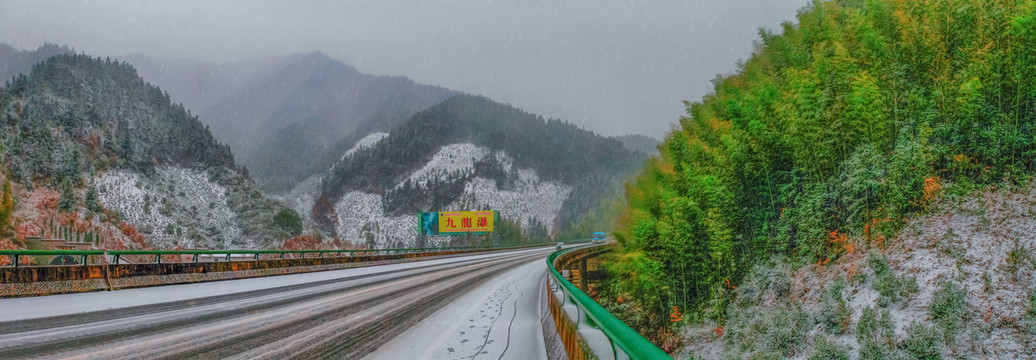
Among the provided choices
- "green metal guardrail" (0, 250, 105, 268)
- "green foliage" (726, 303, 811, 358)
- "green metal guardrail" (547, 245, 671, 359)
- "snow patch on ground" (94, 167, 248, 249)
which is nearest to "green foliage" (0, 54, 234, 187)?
"snow patch on ground" (94, 167, 248, 249)

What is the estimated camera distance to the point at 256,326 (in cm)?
716

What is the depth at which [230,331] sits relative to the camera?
21.9 feet

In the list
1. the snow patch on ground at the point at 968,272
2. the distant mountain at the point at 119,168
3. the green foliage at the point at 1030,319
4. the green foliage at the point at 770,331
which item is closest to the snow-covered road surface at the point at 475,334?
the green foliage at the point at 770,331

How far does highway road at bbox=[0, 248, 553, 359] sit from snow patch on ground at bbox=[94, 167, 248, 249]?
103 metres

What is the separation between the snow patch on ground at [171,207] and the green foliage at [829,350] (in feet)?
354

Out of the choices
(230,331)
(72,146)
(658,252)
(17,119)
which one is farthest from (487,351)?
(17,119)

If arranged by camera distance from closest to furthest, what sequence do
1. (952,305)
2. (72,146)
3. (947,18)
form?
1. (952,305)
2. (947,18)
3. (72,146)

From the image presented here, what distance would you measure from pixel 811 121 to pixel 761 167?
3266 mm

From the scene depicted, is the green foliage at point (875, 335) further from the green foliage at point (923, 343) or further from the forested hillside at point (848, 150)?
the forested hillside at point (848, 150)

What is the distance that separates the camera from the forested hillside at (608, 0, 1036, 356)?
1862 centimetres

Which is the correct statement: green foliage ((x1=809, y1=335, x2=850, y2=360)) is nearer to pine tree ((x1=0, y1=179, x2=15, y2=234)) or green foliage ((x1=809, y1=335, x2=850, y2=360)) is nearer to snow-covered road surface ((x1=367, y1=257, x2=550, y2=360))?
snow-covered road surface ((x1=367, y1=257, x2=550, y2=360))

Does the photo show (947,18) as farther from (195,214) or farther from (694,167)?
(195,214)

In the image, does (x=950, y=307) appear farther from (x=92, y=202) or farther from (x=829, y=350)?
(x=92, y=202)

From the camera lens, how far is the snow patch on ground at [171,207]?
326ft
